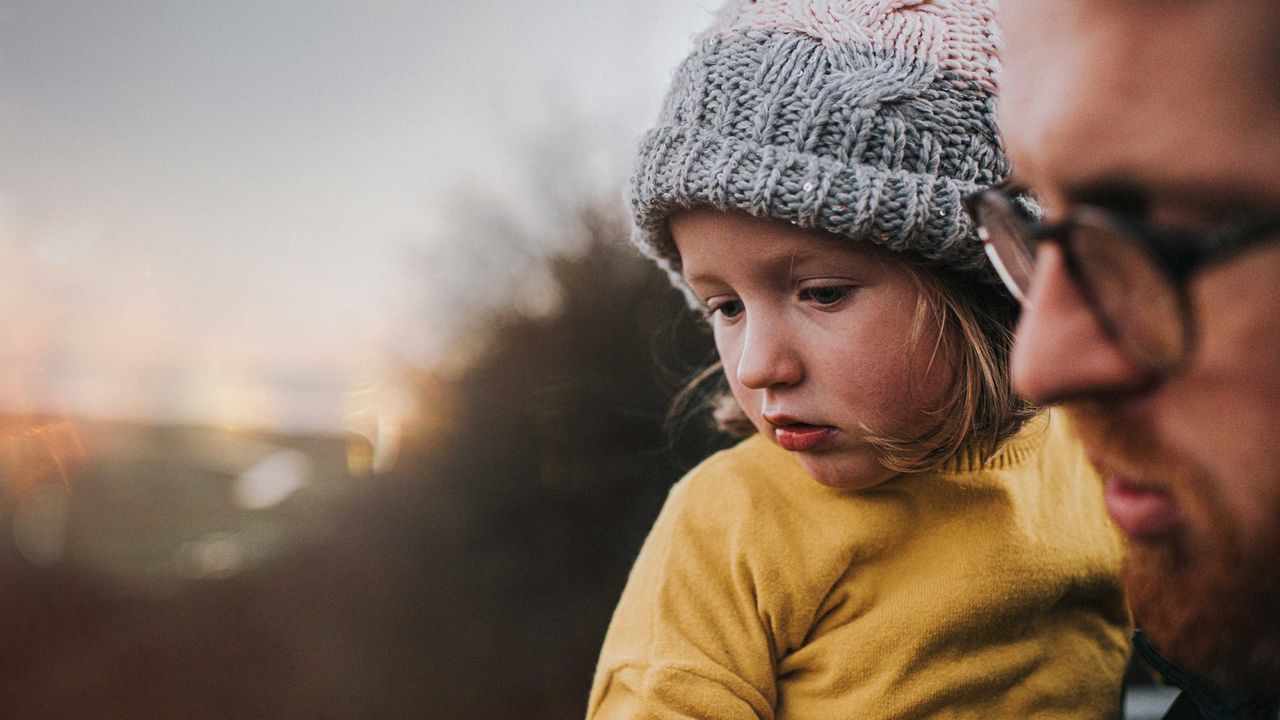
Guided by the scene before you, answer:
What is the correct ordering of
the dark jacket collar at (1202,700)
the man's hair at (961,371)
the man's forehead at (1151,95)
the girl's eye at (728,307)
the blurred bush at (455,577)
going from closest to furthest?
the man's forehead at (1151,95), the dark jacket collar at (1202,700), the man's hair at (961,371), the girl's eye at (728,307), the blurred bush at (455,577)

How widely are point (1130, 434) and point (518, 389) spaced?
3.47m

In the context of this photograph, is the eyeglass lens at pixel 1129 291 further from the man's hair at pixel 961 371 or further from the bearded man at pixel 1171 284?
the man's hair at pixel 961 371

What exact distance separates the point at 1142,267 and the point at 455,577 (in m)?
3.98

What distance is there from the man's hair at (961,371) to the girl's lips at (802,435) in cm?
7

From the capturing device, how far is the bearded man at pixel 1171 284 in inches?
29.6

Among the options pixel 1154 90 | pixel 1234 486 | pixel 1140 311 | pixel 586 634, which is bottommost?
pixel 586 634

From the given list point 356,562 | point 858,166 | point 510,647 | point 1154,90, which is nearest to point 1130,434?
point 1154,90

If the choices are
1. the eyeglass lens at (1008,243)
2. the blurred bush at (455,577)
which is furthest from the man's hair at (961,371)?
the blurred bush at (455,577)

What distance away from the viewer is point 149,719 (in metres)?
3.88

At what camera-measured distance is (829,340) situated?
1.35 metres

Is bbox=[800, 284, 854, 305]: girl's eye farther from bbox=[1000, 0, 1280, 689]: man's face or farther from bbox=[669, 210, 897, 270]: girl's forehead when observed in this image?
bbox=[1000, 0, 1280, 689]: man's face

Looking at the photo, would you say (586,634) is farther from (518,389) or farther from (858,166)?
(858,166)

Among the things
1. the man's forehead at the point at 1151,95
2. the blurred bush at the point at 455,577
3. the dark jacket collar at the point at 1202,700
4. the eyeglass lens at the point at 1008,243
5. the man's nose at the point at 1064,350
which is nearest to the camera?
the man's forehead at the point at 1151,95

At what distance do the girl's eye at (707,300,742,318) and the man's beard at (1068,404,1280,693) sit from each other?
0.65 meters
